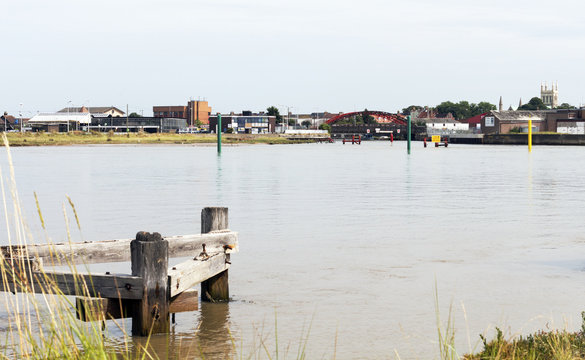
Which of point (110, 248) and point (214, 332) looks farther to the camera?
point (214, 332)

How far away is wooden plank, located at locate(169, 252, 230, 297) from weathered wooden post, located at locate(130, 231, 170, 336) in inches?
7.7

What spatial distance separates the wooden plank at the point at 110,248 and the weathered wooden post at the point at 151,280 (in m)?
0.68

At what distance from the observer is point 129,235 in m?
22.0

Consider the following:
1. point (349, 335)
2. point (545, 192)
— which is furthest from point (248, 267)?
point (545, 192)

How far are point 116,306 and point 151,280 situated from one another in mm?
629

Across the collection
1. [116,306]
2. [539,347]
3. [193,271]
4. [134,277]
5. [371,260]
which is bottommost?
[371,260]

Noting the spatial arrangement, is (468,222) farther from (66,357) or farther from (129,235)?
(66,357)

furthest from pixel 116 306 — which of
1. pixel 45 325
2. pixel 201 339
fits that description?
pixel 45 325

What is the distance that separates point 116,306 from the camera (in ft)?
30.6

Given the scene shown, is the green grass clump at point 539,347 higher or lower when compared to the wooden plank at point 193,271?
lower

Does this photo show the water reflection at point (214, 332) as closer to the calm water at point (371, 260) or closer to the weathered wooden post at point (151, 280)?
the calm water at point (371, 260)

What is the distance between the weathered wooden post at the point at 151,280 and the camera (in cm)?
886

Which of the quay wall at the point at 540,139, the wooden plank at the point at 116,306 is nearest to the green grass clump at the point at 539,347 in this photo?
the wooden plank at the point at 116,306

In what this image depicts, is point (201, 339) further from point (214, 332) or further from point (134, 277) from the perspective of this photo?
point (134, 277)
